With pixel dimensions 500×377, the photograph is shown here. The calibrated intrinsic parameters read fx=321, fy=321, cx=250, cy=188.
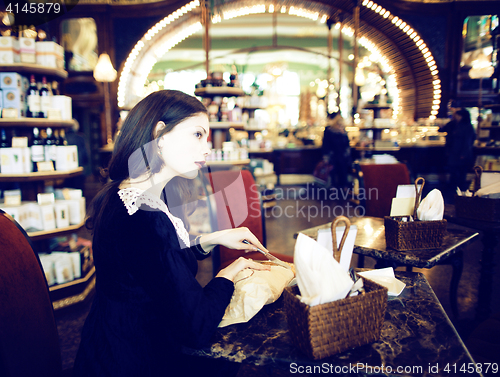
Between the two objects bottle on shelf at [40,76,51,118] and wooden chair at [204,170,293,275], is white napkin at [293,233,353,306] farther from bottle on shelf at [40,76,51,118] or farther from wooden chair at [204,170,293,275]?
bottle on shelf at [40,76,51,118]

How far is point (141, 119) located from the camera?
3.37ft

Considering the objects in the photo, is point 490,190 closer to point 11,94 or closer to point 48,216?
point 48,216

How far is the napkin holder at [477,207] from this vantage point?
5.89ft

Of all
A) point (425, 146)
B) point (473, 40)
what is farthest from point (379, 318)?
point (473, 40)

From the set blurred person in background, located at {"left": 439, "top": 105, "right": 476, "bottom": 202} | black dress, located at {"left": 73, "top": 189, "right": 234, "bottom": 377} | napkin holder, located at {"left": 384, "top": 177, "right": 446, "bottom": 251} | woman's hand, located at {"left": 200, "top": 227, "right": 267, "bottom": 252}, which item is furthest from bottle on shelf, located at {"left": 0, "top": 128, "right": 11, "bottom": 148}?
blurred person in background, located at {"left": 439, "top": 105, "right": 476, "bottom": 202}

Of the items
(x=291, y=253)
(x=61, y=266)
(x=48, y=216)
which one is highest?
(x=48, y=216)

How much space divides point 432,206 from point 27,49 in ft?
9.61

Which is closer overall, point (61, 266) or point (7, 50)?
point (7, 50)

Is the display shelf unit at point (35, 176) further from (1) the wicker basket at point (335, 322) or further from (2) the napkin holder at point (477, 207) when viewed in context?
(2) the napkin holder at point (477, 207)

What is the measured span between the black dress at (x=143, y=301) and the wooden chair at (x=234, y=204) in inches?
38.5

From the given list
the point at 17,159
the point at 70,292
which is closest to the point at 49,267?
the point at 70,292

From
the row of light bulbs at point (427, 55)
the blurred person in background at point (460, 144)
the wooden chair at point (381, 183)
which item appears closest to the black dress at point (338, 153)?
the blurred person in background at point (460, 144)

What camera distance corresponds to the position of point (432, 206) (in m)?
1.37

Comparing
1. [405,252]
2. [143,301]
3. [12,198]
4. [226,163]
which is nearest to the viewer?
[143,301]
